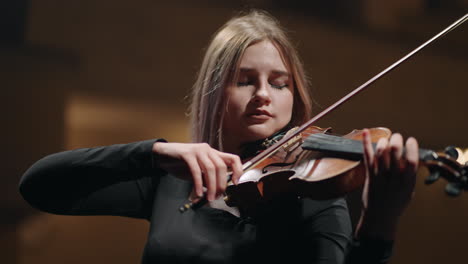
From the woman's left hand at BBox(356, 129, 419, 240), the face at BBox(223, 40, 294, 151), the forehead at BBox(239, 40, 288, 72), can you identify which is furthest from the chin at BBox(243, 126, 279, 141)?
the woman's left hand at BBox(356, 129, 419, 240)

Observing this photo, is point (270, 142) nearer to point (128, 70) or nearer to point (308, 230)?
point (308, 230)

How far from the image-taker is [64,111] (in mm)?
1456

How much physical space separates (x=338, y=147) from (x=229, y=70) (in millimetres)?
324

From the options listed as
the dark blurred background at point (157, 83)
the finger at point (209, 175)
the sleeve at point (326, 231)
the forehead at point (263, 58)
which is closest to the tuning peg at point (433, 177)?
the sleeve at point (326, 231)

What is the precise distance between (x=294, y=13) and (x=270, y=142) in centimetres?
98

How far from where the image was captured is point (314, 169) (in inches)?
26.2

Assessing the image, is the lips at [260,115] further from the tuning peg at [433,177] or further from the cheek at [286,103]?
the tuning peg at [433,177]

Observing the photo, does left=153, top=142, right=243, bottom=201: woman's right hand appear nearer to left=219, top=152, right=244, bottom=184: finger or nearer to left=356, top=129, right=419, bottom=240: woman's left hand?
left=219, top=152, right=244, bottom=184: finger

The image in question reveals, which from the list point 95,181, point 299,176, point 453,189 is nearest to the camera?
point 453,189

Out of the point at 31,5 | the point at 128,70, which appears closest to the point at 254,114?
the point at 128,70

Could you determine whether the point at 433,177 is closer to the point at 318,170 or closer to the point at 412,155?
the point at 412,155

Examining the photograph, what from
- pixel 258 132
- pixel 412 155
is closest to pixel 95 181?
pixel 258 132

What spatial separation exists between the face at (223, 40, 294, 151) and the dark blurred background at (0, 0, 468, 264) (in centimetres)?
41

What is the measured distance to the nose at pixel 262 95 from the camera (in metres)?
0.85
